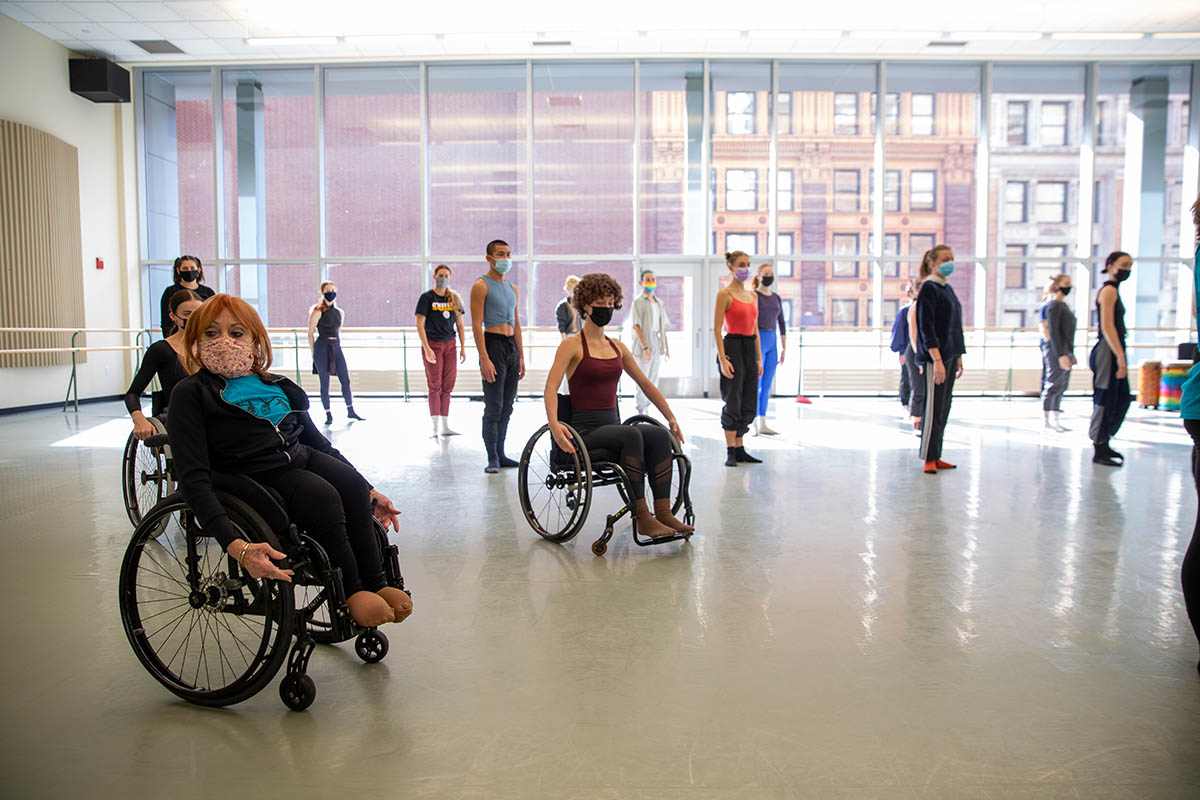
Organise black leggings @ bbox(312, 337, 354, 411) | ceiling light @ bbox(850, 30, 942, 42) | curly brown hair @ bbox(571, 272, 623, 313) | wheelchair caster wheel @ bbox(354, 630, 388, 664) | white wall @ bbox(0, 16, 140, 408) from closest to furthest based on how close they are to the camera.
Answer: wheelchair caster wheel @ bbox(354, 630, 388, 664) < curly brown hair @ bbox(571, 272, 623, 313) < black leggings @ bbox(312, 337, 354, 411) < white wall @ bbox(0, 16, 140, 408) < ceiling light @ bbox(850, 30, 942, 42)

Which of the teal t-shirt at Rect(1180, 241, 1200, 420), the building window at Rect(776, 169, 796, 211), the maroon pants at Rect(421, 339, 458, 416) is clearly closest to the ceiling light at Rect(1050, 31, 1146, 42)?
the building window at Rect(776, 169, 796, 211)

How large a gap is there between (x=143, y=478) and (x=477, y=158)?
974cm

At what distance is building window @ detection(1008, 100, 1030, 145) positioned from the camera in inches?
507

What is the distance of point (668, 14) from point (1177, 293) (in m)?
8.65

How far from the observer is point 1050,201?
12914 millimetres

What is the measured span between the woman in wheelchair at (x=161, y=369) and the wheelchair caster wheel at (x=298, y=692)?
1.85m

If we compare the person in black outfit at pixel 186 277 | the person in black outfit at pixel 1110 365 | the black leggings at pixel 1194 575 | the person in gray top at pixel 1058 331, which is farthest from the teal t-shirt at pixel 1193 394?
the person in gray top at pixel 1058 331

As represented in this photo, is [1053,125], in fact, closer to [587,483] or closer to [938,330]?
[938,330]

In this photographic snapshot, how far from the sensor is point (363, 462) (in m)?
6.47

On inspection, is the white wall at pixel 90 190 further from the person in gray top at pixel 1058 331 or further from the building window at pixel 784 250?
the person in gray top at pixel 1058 331

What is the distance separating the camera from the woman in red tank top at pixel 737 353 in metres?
6.01

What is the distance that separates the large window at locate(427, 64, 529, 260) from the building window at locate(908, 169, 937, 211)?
5500 millimetres

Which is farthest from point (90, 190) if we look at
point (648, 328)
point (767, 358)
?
point (767, 358)

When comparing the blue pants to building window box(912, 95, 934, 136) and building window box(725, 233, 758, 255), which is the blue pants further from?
building window box(912, 95, 934, 136)
